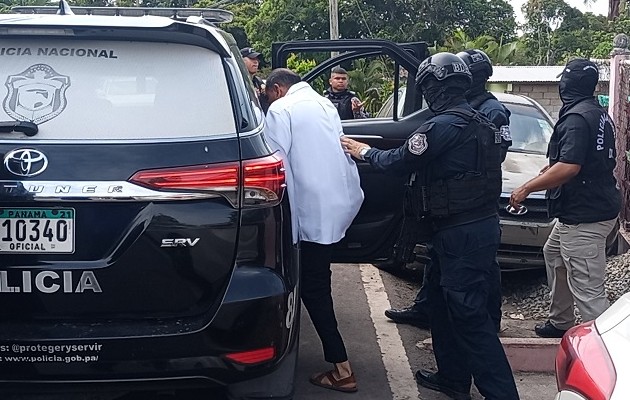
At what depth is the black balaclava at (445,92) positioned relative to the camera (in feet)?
12.6

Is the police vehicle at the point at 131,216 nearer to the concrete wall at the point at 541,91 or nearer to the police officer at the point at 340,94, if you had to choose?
the police officer at the point at 340,94

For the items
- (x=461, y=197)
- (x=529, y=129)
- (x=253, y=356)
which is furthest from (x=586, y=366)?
Answer: (x=529, y=129)

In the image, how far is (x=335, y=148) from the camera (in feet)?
13.0

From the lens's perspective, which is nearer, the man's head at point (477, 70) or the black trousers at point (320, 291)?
the black trousers at point (320, 291)

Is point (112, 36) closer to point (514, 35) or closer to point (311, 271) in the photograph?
point (311, 271)

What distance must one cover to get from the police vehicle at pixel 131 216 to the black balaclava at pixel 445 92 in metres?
1.24

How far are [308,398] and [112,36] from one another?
2210 millimetres

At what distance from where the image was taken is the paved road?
4.28 m

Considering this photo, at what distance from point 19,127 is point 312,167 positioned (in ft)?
5.01

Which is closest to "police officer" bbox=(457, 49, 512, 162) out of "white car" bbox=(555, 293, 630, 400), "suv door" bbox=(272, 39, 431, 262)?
"suv door" bbox=(272, 39, 431, 262)

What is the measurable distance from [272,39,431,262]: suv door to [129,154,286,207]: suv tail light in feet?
6.63

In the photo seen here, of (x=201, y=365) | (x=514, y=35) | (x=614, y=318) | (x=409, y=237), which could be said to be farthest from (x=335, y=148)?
(x=514, y=35)


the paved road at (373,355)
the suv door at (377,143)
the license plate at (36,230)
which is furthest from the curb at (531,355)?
the license plate at (36,230)

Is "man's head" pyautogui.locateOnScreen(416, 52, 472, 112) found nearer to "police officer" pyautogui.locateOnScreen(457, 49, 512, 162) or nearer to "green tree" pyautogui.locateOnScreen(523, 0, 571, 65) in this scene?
"police officer" pyautogui.locateOnScreen(457, 49, 512, 162)
